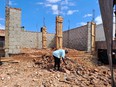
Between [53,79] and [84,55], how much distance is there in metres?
4.44

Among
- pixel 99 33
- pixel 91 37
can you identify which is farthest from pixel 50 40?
pixel 91 37

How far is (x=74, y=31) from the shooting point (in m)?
13.7

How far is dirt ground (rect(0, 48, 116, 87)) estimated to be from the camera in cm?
618

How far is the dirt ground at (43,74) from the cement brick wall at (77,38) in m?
3.72

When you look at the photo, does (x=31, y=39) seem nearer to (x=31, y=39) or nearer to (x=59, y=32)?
(x=31, y=39)

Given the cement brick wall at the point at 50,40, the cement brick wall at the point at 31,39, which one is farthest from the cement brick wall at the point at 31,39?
the cement brick wall at the point at 50,40

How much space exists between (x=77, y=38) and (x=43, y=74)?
6788 mm

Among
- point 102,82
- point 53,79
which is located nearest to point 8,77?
point 53,79

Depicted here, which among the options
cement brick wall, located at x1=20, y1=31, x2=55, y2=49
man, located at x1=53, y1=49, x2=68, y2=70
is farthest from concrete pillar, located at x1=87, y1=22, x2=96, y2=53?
cement brick wall, located at x1=20, y1=31, x2=55, y2=49

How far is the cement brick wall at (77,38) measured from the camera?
39.3 feet

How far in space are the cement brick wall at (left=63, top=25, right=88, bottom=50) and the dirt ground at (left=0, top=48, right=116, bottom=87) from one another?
3720 millimetres

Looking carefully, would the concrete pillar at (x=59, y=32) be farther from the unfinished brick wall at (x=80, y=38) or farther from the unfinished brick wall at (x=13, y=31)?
the unfinished brick wall at (x=13, y=31)

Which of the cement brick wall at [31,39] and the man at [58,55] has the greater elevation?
the cement brick wall at [31,39]

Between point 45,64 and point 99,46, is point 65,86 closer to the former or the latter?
point 45,64
